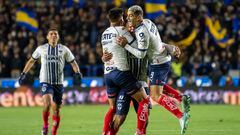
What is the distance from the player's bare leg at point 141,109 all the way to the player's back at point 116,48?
1.61 ft

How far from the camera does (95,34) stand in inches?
1242

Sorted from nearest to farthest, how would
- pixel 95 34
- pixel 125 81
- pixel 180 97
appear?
pixel 125 81, pixel 180 97, pixel 95 34

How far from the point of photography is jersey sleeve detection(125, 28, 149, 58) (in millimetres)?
12672

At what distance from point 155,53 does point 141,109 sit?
2125 mm

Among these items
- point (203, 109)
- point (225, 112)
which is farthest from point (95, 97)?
point (225, 112)

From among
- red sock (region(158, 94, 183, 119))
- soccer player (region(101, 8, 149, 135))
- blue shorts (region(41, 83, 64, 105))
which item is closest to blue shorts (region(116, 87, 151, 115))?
soccer player (region(101, 8, 149, 135))

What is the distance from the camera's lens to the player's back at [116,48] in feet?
42.3

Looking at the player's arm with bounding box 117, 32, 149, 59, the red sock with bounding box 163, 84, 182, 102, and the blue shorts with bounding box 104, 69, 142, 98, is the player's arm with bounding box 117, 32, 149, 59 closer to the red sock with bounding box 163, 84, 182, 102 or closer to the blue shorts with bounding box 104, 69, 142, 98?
the blue shorts with bounding box 104, 69, 142, 98

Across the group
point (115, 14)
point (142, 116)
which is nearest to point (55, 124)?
point (142, 116)

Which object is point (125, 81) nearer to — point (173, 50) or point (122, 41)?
point (122, 41)

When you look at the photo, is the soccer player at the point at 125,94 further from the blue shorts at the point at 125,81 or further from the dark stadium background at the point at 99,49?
the dark stadium background at the point at 99,49

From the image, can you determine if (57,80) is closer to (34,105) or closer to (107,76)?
(107,76)

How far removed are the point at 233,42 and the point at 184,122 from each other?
54.3 feet

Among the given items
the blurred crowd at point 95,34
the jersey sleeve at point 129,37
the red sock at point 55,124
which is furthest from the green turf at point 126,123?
the blurred crowd at point 95,34
